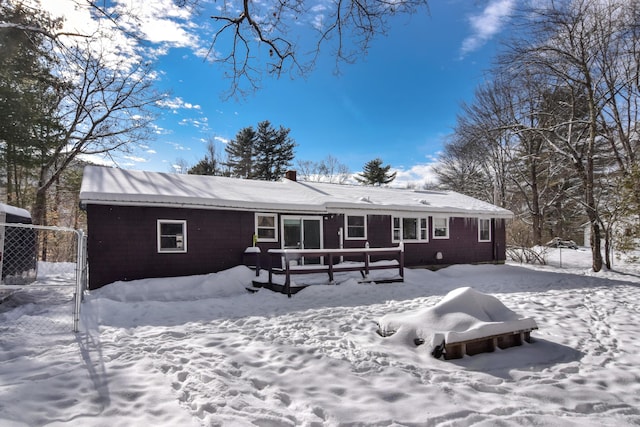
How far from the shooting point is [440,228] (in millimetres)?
15359

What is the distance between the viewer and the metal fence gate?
554 cm

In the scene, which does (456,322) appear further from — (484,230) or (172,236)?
(484,230)

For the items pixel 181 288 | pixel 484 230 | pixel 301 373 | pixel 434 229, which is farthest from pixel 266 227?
pixel 484 230

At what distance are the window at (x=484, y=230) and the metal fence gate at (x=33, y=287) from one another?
15.0m

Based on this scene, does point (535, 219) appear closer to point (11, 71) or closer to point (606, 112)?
point (606, 112)

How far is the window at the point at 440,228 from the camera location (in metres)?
15.2

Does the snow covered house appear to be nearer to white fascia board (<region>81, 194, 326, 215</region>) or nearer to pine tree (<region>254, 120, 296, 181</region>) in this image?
white fascia board (<region>81, 194, 326, 215</region>)

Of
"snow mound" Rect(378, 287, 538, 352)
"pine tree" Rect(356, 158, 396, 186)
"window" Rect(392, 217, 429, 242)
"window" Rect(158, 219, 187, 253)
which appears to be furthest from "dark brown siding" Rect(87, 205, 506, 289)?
"pine tree" Rect(356, 158, 396, 186)

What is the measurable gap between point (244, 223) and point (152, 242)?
272cm

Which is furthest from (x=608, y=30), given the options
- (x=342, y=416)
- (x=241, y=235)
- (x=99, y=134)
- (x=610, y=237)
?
(x=99, y=134)

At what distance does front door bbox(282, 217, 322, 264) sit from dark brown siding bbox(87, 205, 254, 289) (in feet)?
4.31

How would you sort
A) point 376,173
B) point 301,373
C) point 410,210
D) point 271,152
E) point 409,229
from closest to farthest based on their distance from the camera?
point 301,373, point 410,210, point 409,229, point 271,152, point 376,173

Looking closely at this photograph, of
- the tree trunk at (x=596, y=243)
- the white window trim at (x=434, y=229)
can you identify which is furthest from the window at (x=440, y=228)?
the tree trunk at (x=596, y=243)

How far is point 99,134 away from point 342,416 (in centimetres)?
2077
